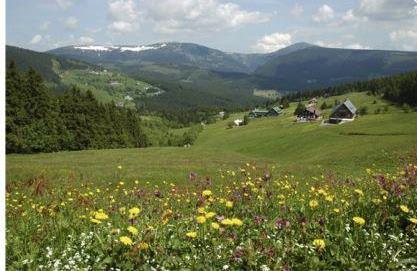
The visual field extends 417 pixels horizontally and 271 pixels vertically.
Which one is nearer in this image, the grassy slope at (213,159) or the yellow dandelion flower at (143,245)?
the yellow dandelion flower at (143,245)

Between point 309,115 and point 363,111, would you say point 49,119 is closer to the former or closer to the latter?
point 363,111

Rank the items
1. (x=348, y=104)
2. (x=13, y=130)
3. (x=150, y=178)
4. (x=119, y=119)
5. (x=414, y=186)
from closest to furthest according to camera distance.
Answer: (x=414, y=186), (x=150, y=178), (x=13, y=130), (x=119, y=119), (x=348, y=104)

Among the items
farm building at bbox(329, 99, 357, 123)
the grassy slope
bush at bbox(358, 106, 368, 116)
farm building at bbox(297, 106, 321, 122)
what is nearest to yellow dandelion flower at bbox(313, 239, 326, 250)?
the grassy slope

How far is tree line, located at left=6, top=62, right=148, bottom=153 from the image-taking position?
57.0 metres

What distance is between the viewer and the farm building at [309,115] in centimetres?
15595

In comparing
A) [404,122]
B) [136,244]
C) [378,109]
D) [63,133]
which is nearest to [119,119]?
[63,133]

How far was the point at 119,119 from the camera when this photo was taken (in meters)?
81.6

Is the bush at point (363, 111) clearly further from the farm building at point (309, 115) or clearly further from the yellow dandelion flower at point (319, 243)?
the yellow dandelion flower at point (319, 243)

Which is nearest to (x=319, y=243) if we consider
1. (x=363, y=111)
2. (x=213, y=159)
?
(x=213, y=159)

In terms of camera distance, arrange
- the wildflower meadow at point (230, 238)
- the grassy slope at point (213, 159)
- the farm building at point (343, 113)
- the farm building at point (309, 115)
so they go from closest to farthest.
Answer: the wildflower meadow at point (230, 238)
the grassy slope at point (213, 159)
the farm building at point (343, 113)
the farm building at point (309, 115)

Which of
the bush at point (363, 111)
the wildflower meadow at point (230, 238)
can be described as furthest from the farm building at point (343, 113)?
the wildflower meadow at point (230, 238)

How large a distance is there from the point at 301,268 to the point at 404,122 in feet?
282

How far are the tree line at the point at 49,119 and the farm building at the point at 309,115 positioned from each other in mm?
92274

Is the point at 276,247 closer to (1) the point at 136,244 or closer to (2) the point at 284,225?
(2) the point at 284,225
